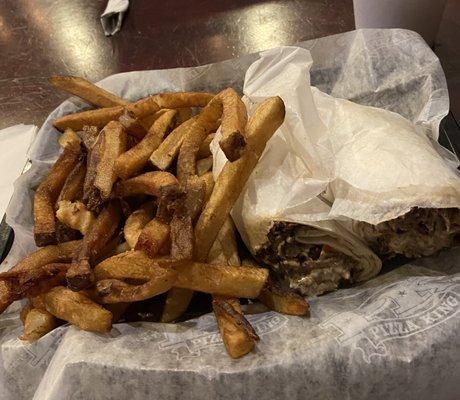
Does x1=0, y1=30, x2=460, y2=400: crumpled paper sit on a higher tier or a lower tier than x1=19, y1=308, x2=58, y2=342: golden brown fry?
lower

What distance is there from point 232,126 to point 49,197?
1.89 feet

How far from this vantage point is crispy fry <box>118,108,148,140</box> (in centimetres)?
149

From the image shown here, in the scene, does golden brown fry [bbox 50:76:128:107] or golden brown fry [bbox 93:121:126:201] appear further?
golden brown fry [bbox 50:76:128:107]

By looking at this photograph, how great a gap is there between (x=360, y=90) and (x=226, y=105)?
0.58 meters

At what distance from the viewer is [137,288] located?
1170 millimetres

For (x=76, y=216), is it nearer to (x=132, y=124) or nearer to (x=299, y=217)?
(x=132, y=124)

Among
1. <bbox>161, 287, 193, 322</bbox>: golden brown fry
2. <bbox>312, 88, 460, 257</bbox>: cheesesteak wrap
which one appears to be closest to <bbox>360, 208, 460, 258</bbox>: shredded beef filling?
<bbox>312, 88, 460, 257</bbox>: cheesesteak wrap

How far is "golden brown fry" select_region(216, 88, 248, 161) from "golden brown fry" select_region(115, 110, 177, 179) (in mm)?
191

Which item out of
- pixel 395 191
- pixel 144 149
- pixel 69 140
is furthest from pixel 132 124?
pixel 395 191

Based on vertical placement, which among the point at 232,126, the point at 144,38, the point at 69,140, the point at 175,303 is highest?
the point at 232,126

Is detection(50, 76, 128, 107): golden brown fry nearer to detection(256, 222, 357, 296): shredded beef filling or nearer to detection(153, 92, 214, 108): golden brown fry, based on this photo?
detection(153, 92, 214, 108): golden brown fry

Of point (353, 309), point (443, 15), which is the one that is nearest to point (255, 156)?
point (353, 309)

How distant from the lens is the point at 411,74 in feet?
5.42

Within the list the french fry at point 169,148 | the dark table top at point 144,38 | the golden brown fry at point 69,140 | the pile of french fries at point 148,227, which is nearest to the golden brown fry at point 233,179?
the pile of french fries at point 148,227
